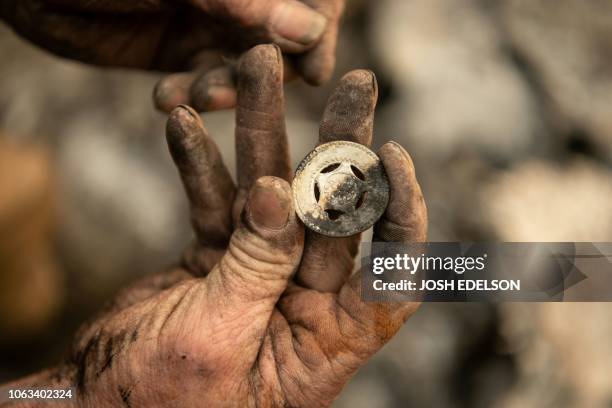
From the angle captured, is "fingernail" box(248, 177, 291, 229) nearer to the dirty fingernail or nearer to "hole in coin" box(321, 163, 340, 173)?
"hole in coin" box(321, 163, 340, 173)

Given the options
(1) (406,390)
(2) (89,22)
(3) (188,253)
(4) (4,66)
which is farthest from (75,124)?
(1) (406,390)

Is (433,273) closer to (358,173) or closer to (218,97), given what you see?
(358,173)

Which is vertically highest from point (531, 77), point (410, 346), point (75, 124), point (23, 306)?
point (531, 77)

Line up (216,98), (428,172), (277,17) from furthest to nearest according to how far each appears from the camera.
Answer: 1. (428,172)
2. (216,98)
3. (277,17)

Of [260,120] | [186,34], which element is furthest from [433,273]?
[186,34]

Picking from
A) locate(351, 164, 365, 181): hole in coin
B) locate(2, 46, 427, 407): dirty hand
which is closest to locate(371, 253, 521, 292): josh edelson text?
locate(2, 46, 427, 407): dirty hand

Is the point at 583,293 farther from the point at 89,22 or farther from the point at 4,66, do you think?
the point at 4,66

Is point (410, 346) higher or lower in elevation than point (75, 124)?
lower
